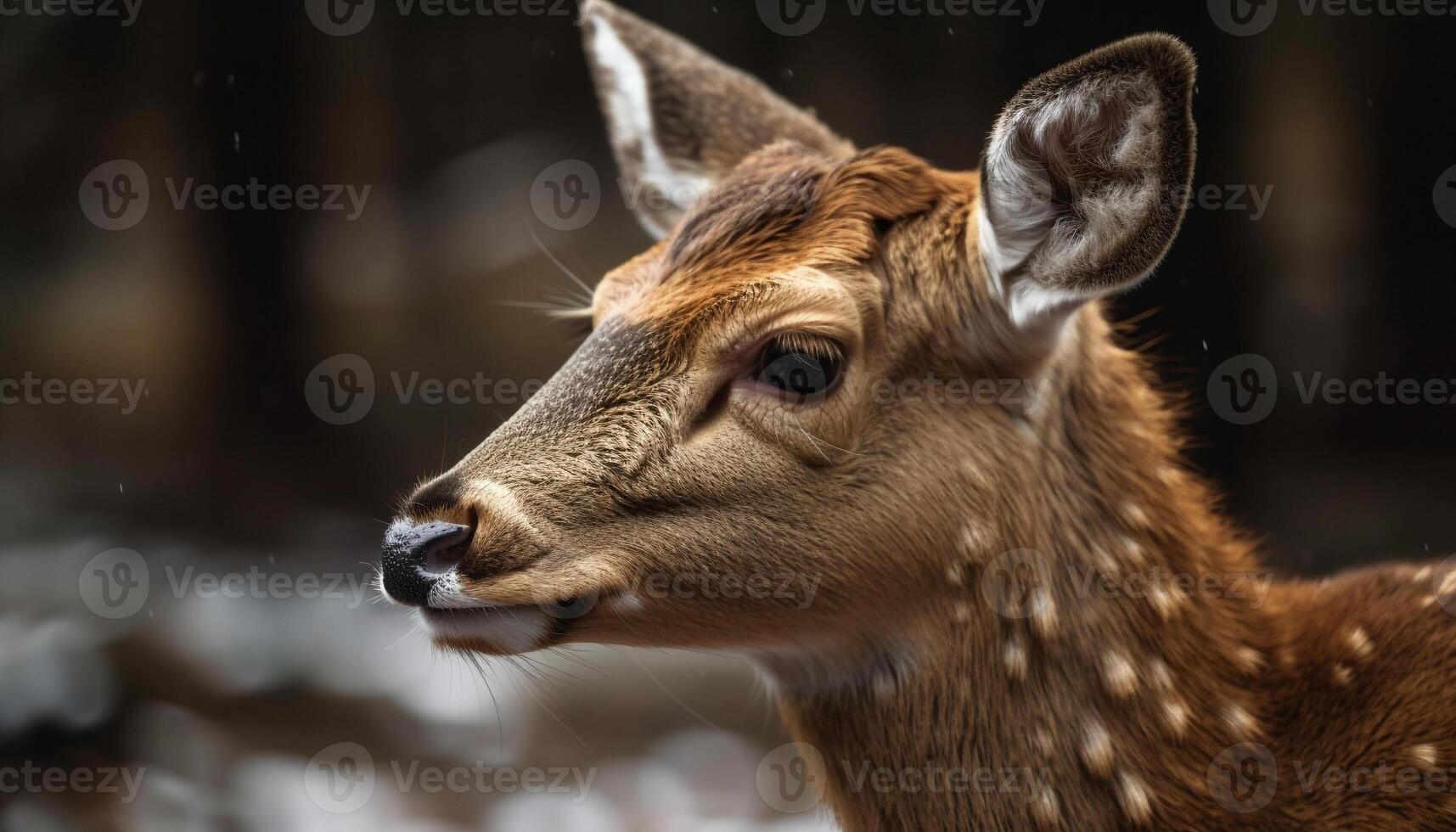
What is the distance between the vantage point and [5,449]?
707cm

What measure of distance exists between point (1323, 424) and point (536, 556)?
19.3 feet

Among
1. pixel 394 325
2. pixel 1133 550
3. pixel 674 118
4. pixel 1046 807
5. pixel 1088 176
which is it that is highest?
pixel 1088 176

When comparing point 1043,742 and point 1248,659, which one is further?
point 1248,659

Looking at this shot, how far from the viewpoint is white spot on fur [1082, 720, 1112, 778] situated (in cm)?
229

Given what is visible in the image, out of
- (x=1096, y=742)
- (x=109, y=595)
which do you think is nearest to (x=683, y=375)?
(x=1096, y=742)

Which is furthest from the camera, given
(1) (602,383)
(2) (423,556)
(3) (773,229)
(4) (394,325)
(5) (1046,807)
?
(4) (394,325)

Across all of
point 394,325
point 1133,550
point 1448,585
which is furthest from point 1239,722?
point 394,325

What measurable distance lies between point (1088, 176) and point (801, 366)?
0.62m

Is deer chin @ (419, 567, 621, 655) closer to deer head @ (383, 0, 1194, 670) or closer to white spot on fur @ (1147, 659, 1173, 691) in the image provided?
deer head @ (383, 0, 1194, 670)

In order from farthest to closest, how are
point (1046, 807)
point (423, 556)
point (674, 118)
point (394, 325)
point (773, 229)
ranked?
1. point (394, 325)
2. point (674, 118)
3. point (773, 229)
4. point (1046, 807)
5. point (423, 556)

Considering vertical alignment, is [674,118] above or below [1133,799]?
above

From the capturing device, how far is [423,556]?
2180mm

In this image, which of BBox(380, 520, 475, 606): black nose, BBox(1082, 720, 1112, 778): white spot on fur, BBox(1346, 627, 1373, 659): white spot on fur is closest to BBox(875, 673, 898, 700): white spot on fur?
BBox(1082, 720, 1112, 778): white spot on fur

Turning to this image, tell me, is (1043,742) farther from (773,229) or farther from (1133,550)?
(773,229)
